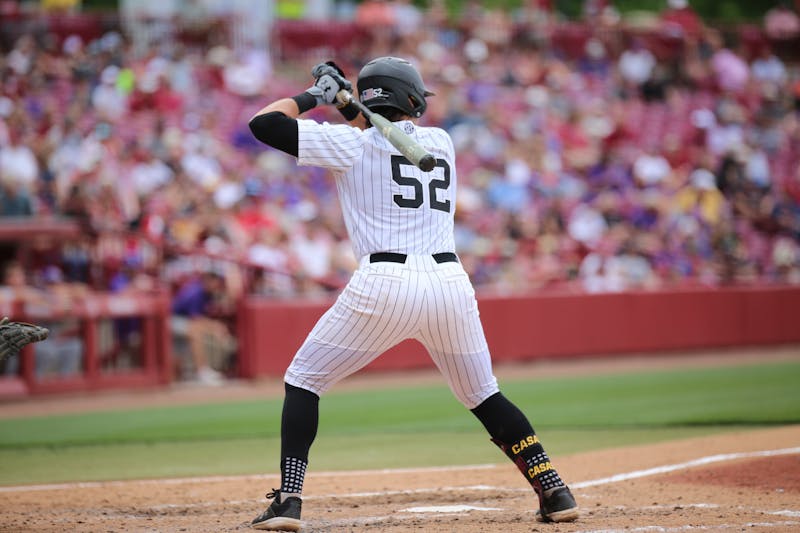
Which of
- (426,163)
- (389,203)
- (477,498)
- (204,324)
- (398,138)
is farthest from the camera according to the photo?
(204,324)

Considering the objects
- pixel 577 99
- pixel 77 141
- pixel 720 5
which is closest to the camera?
pixel 77 141

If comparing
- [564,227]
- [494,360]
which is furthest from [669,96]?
[494,360]

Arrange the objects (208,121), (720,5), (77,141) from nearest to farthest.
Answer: (77,141) → (208,121) → (720,5)

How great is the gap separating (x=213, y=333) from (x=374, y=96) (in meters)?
8.40

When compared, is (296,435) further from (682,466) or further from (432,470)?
(682,466)

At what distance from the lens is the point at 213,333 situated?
12930mm

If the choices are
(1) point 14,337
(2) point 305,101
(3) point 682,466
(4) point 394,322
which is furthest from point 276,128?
(3) point 682,466

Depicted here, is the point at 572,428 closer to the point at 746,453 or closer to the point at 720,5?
the point at 746,453

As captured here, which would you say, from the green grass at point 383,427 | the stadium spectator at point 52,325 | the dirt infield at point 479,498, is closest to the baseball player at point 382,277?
the dirt infield at point 479,498

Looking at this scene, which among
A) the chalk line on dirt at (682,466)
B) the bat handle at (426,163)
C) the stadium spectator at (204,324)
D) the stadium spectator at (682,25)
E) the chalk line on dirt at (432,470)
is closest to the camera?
the bat handle at (426,163)

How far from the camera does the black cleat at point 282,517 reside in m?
4.66

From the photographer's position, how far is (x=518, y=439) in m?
4.96

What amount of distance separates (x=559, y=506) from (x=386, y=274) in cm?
129

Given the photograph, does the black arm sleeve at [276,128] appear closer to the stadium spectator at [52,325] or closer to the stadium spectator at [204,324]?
the stadium spectator at [52,325]
